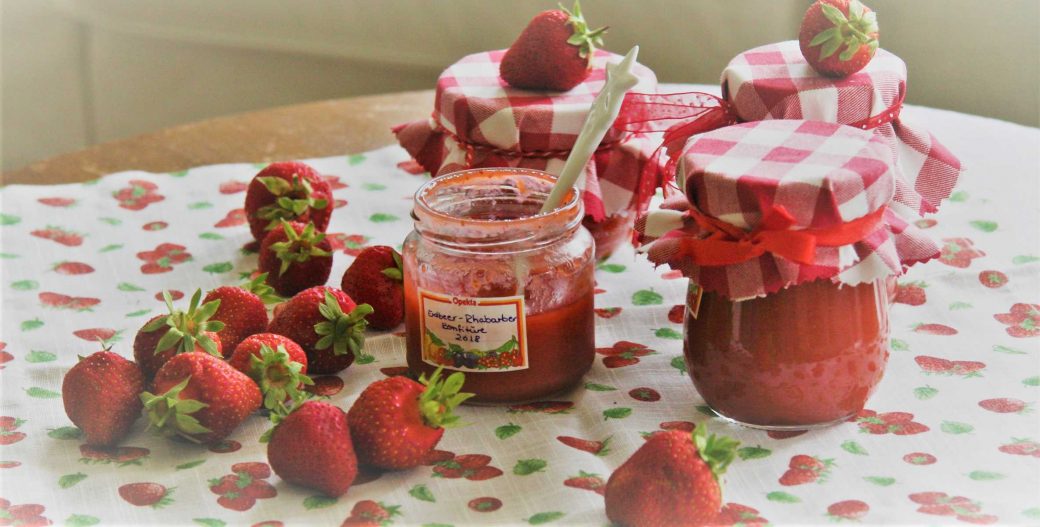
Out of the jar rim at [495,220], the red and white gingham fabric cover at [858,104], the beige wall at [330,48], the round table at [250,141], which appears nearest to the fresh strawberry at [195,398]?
the jar rim at [495,220]

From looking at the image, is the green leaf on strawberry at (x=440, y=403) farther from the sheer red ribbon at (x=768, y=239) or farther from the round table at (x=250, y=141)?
the round table at (x=250, y=141)

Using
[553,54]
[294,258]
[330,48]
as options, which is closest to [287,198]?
[294,258]

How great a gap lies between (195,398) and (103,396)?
0.09 metres

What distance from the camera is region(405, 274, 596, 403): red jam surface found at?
110 cm

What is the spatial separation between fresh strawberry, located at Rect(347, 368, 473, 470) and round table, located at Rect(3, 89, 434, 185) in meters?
0.83

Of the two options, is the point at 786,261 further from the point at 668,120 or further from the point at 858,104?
the point at 668,120

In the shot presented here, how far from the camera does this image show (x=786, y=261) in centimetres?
97

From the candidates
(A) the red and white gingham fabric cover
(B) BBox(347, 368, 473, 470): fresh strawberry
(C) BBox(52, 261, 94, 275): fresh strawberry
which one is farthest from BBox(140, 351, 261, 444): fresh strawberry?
(A) the red and white gingham fabric cover

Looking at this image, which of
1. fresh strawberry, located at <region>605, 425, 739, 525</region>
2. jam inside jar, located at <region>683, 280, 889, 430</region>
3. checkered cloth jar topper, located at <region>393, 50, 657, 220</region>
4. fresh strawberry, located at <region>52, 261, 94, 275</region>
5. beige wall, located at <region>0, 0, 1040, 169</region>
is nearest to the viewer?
fresh strawberry, located at <region>605, 425, 739, 525</region>

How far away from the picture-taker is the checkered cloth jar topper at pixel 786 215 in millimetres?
963

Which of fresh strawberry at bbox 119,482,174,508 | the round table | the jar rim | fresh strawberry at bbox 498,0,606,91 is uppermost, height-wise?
fresh strawberry at bbox 498,0,606,91

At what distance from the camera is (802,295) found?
39.6 inches

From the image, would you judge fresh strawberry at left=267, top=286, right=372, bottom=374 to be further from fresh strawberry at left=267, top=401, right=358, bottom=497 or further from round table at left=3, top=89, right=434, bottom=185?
round table at left=3, top=89, right=434, bottom=185

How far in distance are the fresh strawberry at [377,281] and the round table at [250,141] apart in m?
0.52
